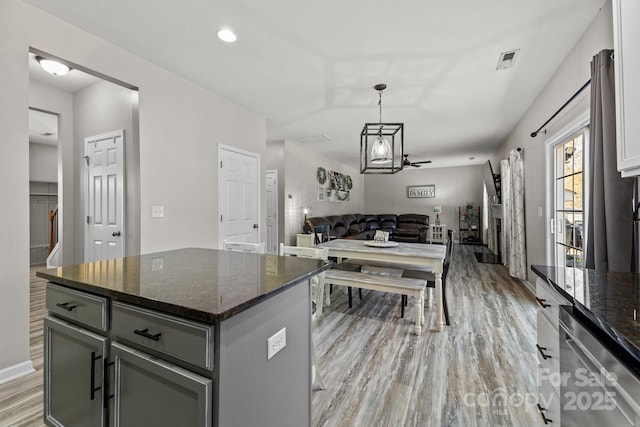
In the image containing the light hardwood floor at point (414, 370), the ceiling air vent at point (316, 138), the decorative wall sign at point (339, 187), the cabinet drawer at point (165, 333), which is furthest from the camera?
the decorative wall sign at point (339, 187)

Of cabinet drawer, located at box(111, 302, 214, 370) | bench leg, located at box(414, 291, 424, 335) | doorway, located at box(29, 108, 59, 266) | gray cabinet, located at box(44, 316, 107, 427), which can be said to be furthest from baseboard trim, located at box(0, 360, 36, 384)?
doorway, located at box(29, 108, 59, 266)

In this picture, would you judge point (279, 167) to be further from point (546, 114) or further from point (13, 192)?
point (546, 114)

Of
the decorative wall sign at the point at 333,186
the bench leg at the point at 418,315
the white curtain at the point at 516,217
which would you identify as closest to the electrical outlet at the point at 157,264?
the bench leg at the point at 418,315

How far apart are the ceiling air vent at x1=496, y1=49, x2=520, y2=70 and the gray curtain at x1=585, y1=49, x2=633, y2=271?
2.99 ft

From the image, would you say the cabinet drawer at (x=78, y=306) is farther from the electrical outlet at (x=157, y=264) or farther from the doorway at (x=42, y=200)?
the doorway at (x=42, y=200)

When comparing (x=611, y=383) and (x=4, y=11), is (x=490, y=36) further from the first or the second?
(x=4, y=11)

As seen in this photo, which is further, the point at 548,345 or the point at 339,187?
the point at 339,187

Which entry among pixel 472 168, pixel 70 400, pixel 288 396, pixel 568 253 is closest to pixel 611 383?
pixel 288 396

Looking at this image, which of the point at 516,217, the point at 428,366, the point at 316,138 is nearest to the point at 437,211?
the point at 516,217

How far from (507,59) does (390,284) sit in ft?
8.31

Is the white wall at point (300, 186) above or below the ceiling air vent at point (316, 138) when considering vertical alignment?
below

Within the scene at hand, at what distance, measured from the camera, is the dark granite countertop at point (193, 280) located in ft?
2.82

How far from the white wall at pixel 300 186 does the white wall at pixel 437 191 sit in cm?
282

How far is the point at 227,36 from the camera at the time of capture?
237 cm
